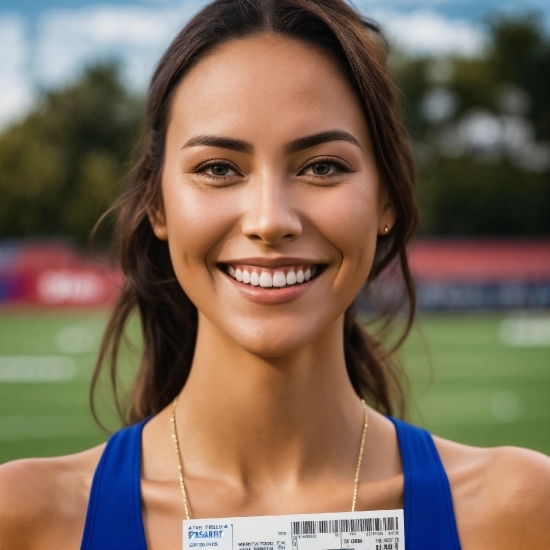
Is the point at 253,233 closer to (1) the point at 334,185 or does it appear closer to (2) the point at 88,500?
(1) the point at 334,185

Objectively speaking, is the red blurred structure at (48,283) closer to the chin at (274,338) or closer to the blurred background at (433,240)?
the blurred background at (433,240)

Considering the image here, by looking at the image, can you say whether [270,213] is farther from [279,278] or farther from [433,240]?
[433,240]

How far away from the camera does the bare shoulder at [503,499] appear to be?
1.88 metres

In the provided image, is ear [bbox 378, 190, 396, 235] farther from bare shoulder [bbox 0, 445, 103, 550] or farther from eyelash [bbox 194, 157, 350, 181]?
bare shoulder [bbox 0, 445, 103, 550]

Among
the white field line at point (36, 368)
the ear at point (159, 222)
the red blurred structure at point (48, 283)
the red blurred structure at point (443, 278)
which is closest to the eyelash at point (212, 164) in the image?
the ear at point (159, 222)

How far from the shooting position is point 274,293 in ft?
5.66

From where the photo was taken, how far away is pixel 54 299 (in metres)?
Answer: 19.4

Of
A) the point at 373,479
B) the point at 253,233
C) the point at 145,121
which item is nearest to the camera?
the point at 253,233

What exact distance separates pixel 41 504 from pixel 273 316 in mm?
602

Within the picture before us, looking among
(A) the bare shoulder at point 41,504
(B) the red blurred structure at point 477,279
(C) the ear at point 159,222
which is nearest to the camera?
(A) the bare shoulder at point 41,504

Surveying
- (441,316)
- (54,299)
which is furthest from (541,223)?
(54,299)

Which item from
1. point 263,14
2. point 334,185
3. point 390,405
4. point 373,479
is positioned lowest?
point 373,479

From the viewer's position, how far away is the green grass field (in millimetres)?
7922

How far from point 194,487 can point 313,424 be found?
0.28 meters
